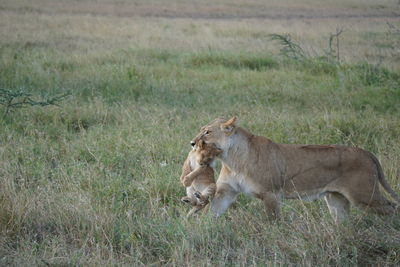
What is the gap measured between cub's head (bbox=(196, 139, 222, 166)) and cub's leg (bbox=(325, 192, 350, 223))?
99 centimetres

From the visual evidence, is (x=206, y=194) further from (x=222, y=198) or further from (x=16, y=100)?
(x=16, y=100)

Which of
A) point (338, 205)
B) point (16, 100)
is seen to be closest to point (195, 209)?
point (338, 205)

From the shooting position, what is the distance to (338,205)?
16.5 ft

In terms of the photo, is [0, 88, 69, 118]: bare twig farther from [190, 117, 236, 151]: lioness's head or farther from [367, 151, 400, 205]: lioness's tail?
[367, 151, 400, 205]: lioness's tail

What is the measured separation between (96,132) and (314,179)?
3255 mm

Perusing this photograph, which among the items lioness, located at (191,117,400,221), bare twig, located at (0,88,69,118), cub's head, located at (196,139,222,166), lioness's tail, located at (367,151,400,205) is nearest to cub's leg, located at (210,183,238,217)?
lioness, located at (191,117,400,221)

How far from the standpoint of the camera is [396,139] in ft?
23.4

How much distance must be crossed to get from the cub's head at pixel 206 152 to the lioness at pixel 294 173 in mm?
34

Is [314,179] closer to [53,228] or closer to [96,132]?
[53,228]

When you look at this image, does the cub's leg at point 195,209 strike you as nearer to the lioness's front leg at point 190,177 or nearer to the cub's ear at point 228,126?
the lioness's front leg at point 190,177

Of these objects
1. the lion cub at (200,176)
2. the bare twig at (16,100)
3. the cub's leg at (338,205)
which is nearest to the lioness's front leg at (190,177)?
the lion cub at (200,176)

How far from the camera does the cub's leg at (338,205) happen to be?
4.98 metres

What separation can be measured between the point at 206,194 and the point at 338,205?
3.61 ft

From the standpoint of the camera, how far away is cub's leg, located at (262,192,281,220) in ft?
15.6
